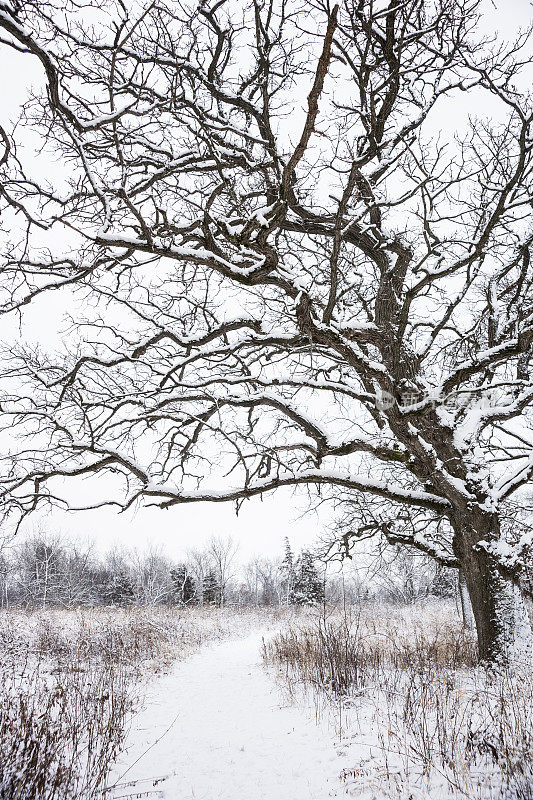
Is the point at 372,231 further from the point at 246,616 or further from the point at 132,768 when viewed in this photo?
the point at 246,616

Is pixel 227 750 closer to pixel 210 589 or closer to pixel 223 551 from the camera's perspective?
pixel 223 551

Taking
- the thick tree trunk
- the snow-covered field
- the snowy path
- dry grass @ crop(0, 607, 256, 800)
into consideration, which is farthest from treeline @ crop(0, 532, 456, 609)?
the thick tree trunk

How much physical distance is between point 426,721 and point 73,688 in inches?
154

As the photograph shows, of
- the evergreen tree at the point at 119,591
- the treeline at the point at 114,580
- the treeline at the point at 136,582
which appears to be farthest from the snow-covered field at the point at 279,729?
the evergreen tree at the point at 119,591

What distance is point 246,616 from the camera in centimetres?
2305

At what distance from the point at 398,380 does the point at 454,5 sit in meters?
3.95

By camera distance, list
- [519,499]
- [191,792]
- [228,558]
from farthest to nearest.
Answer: [228,558]
[519,499]
[191,792]

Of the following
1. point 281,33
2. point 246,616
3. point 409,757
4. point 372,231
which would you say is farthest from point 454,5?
point 246,616

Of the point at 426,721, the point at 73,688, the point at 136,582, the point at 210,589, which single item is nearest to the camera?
the point at 426,721

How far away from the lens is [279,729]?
452 cm

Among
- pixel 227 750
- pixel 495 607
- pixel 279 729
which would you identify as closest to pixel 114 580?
pixel 279 729

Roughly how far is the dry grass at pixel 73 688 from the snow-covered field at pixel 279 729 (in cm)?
3

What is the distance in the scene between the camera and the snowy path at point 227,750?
3.16 metres

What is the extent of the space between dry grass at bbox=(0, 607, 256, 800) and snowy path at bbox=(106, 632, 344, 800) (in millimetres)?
308
